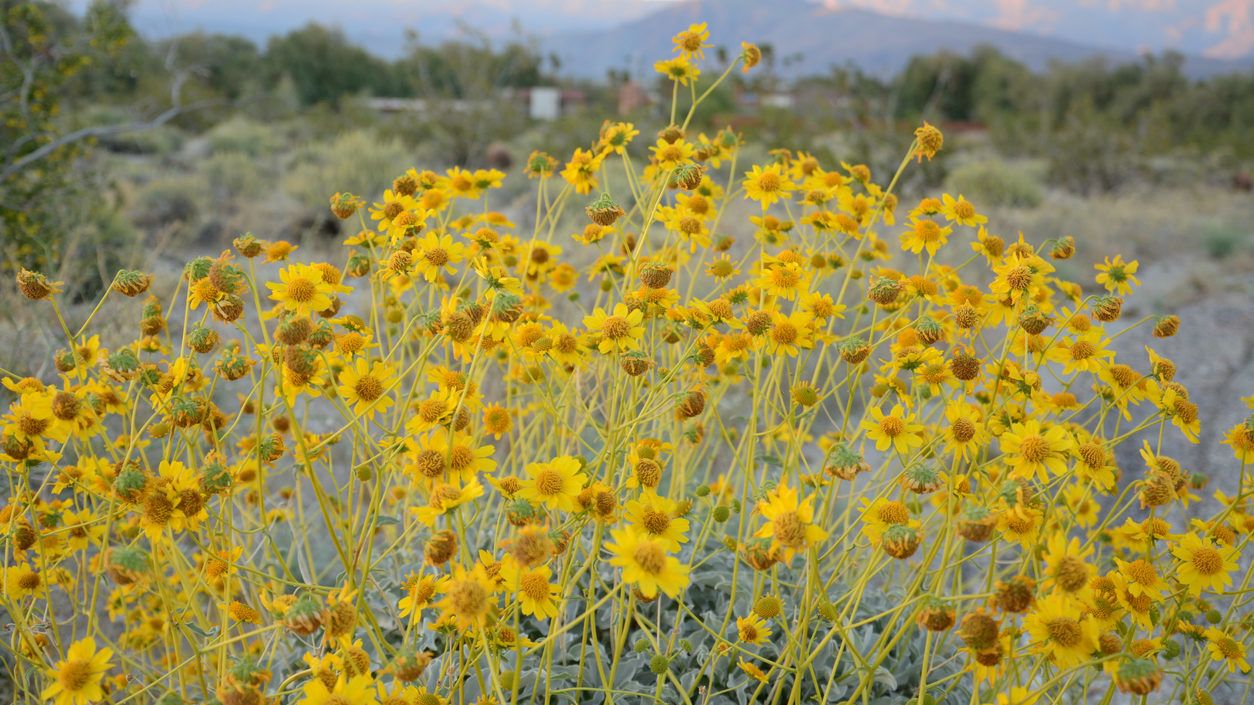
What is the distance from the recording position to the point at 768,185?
222 cm

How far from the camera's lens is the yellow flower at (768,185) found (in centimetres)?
220

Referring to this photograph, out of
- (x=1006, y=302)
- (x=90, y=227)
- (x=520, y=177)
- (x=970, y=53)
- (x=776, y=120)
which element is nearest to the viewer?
(x=1006, y=302)

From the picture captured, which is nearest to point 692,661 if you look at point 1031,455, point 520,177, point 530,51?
point 1031,455

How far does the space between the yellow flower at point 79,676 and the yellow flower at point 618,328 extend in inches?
38.2

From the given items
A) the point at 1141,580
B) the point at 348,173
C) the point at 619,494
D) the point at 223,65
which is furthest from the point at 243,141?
the point at 1141,580

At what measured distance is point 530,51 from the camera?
1733 cm

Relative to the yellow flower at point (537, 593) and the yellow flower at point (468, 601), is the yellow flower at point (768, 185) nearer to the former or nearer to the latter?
the yellow flower at point (537, 593)

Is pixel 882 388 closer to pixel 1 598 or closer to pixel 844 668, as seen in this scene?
pixel 844 668

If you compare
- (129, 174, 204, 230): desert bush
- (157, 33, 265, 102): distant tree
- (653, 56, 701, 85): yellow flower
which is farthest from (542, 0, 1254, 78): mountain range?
(653, 56, 701, 85): yellow flower

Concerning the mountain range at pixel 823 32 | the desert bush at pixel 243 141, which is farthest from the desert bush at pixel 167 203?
the mountain range at pixel 823 32

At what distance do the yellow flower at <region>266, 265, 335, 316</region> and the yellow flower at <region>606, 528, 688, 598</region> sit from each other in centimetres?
76

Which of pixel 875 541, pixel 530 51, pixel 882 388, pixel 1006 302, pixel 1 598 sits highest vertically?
pixel 530 51

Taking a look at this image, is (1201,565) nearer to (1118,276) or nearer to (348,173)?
(1118,276)

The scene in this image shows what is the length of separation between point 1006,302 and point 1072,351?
0.62 feet
